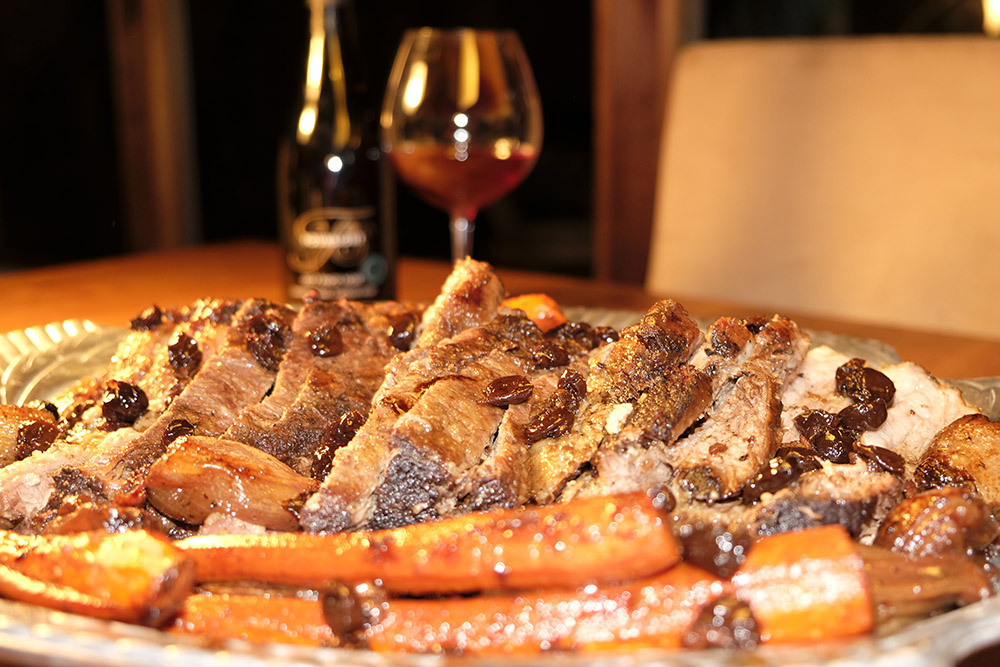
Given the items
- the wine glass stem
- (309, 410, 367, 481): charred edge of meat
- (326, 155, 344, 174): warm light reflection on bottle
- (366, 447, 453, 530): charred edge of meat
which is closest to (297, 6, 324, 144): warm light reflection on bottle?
(326, 155, 344, 174): warm light reflection on bottle

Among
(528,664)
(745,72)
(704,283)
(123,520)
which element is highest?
(745,72)

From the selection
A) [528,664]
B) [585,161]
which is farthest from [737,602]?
[585,161]

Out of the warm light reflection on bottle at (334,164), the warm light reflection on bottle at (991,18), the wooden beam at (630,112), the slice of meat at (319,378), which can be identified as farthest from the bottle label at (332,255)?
the warm light reflection on bottle at (991,18)

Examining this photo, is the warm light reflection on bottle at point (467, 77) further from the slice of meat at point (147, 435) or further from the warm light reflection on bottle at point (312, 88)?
the slice of meat at point (147, 435)

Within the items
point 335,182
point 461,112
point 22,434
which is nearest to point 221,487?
point 22,434

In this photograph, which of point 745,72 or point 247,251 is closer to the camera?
point 745,72

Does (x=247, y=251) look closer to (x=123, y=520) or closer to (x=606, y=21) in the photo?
(x=606, y=21)

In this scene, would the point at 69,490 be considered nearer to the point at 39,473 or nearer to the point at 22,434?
the point at 39,473
